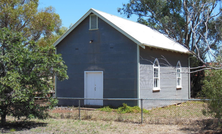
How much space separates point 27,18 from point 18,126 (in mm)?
12190

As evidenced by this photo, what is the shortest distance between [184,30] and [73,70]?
16.4 metres

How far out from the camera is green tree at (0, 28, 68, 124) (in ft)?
30.4

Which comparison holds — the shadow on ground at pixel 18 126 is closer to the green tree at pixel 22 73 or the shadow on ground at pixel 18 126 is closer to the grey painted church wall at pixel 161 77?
the green tree at pixel 22 73

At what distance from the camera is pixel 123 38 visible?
15242 millimetres

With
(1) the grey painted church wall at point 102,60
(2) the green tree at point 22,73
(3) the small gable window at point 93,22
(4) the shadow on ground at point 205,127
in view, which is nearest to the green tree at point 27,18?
(1) the grey painted church wall at point 102,60

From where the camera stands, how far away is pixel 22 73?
9.61 metres

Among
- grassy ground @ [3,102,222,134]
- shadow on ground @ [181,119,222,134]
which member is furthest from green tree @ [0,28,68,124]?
shadow on ground @ [181,119,222,134]

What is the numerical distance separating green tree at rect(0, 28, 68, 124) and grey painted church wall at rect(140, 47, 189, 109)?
5.51m

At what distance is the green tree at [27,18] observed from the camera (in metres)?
19.2

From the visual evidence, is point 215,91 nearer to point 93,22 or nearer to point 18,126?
point 18,126

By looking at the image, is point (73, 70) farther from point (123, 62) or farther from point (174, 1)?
point (174, 1)

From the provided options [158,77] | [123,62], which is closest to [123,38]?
[123,62]

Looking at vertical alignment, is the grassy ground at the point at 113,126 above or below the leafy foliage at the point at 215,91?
→ below

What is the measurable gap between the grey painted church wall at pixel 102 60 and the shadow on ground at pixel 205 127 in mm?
4897
